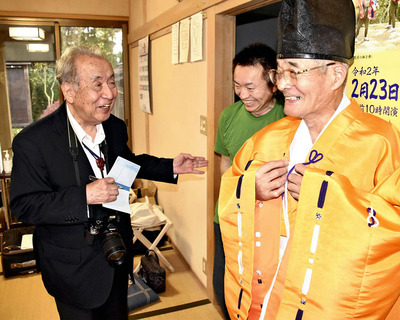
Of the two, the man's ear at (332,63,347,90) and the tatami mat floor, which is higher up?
the man's ear at (332,63,347,90)

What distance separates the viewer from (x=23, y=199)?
53.6 inches

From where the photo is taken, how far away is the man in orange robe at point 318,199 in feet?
2.79

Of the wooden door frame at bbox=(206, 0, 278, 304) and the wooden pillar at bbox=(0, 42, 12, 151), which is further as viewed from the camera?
the wooden pillar at bbox=(0, 42, 12, 151)

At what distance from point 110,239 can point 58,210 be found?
22 cm

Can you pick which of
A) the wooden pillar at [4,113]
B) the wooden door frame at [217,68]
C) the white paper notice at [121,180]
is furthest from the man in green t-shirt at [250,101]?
the wooden pillar at [4,113]

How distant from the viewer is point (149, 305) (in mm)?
2547

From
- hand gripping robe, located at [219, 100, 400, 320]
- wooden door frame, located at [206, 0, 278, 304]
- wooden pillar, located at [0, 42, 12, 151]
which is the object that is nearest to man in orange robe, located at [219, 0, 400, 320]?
hand gripping robe, located at [219, 100, 400, 320]

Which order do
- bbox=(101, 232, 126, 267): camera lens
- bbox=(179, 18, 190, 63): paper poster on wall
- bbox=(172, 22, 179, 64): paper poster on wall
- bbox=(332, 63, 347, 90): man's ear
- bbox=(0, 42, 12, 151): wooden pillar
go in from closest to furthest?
bbox=(332, 63, 347, 90): man's ear
bbox=(101, 232, 126, 267): camera lens
bbox=(179, 18, 190, 63): paper poster on wall
bbox=(172, 22, 179, 64): paper poster on wall
bbox=(0, 42, 12, 151): wooden pillar

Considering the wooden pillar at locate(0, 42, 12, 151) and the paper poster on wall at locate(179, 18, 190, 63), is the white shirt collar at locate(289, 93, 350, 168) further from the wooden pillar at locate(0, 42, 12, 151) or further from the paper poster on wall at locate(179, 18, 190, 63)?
the wooden pillar at locate(0, 42, 12, 151)

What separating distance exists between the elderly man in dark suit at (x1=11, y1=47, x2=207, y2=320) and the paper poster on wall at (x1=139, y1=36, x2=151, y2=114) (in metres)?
2.29

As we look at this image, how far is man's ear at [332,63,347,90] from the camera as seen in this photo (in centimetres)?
95

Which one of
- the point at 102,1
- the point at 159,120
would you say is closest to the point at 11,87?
the point at 102,1

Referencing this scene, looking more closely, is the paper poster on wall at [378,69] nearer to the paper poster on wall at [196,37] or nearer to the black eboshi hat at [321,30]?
the black eboshi hat at [321,30]

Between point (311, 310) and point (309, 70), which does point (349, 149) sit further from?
point (311, 310)
